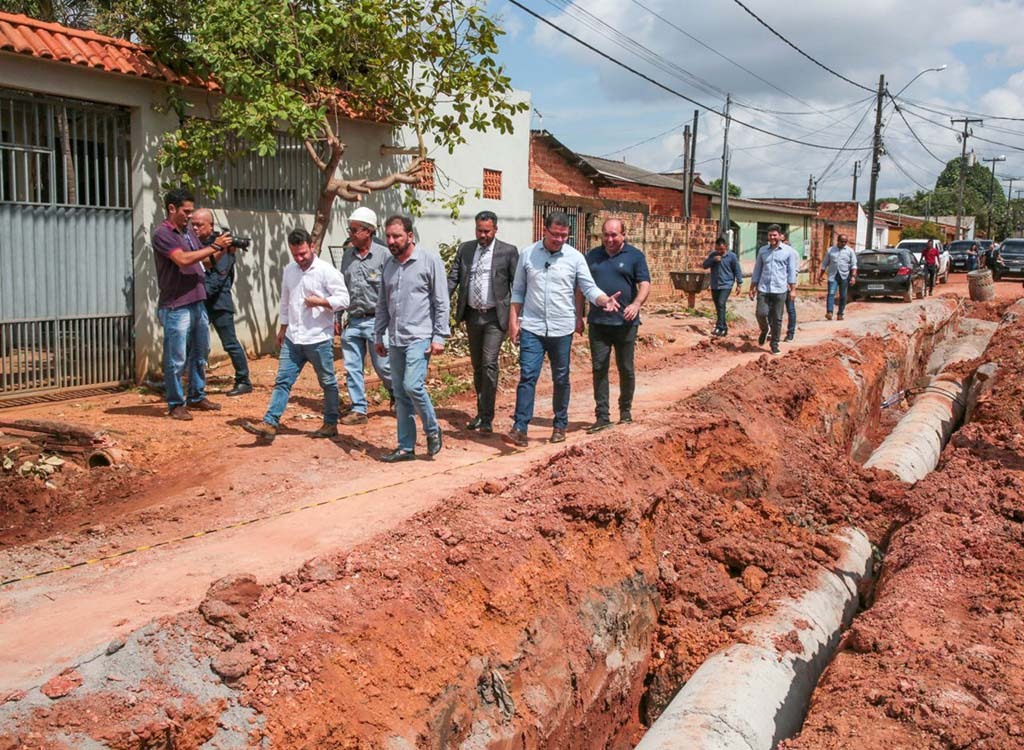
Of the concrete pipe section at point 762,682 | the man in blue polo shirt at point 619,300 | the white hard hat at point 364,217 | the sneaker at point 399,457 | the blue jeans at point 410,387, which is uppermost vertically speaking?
the white hard hat at point 364,217

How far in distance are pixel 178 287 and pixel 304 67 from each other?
3.33 metres

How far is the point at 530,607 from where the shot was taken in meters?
4.92

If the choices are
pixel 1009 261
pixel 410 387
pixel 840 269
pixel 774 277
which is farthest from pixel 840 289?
pixel 1009 261

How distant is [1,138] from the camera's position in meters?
8.55

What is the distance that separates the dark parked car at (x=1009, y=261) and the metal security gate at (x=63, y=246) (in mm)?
32488

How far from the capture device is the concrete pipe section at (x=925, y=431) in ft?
29.0

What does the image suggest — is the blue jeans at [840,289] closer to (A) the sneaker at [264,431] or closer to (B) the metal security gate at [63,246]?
(B) the metal security gate at [63,246]

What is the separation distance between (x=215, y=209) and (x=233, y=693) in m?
8.06

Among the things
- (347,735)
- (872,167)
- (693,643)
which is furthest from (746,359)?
(872,167)

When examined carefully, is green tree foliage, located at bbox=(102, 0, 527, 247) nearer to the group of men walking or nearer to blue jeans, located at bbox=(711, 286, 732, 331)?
the group of men walking

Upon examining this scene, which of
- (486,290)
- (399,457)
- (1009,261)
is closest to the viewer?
(399,457)

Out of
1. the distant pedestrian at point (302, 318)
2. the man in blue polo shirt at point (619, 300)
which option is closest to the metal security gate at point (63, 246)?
the distant pedestrian at point (302, 318)

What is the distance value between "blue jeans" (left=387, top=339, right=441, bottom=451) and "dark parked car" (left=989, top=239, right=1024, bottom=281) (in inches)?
1283

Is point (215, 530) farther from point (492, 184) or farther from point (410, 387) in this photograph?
point (492, 184)
